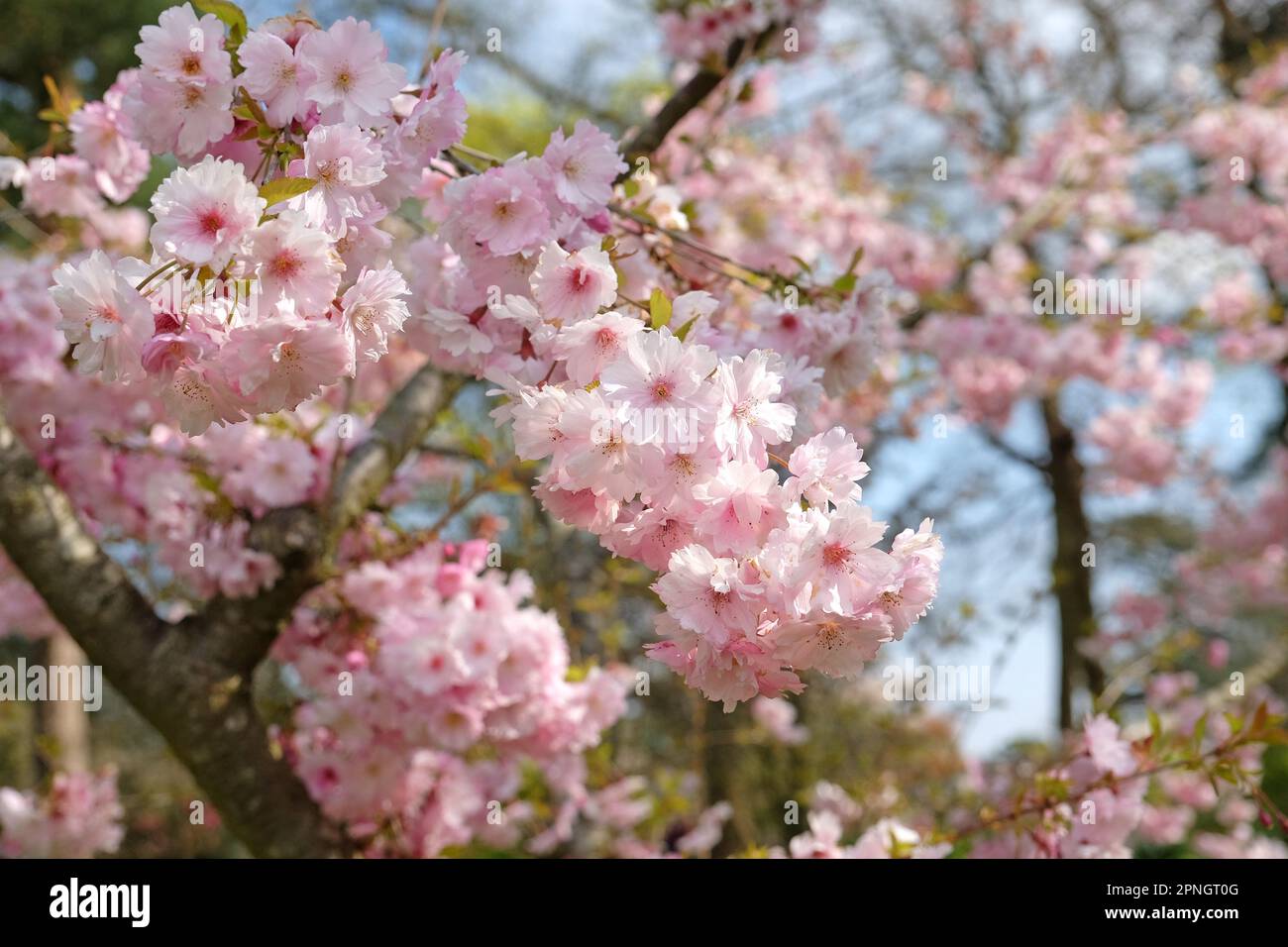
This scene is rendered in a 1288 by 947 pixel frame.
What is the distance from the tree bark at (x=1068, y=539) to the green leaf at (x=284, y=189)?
690cm

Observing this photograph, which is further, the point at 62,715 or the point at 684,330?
the point at 62,715

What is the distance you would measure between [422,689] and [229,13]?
1.31m

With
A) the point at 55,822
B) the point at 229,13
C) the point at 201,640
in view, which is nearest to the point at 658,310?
the point at 229,13

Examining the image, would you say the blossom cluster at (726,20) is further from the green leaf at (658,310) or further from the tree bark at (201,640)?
the green leaf at (658,310)

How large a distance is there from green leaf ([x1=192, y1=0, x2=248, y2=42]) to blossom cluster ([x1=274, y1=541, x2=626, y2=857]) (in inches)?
49.2

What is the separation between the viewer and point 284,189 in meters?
1.02

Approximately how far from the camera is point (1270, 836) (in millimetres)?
5301

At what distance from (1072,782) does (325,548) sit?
Answer: 1553mm

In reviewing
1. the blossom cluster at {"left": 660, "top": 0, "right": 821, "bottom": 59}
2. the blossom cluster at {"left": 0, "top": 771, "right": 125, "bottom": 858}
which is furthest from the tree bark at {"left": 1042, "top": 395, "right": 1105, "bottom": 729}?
the blossom cluster at {"left": 0, "top": 771, "right": 125, "bottom": 858}

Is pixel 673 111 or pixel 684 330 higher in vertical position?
pixel 673 111

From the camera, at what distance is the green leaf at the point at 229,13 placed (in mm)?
1191

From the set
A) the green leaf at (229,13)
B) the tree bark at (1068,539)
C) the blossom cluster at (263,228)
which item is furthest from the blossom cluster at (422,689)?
the tree bark at (1068,539)

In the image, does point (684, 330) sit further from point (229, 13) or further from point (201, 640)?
point (201, 640)
